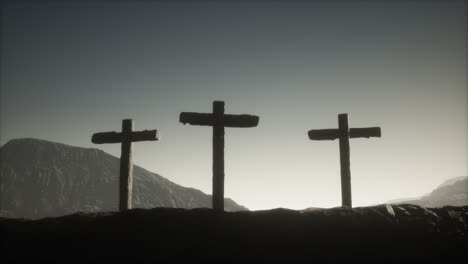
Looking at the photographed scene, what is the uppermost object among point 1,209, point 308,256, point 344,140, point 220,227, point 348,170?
point 344,140

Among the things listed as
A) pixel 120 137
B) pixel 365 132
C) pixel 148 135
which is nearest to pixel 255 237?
pixel 148 135

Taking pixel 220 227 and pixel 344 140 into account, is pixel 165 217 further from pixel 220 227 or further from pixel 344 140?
pixel 344 140

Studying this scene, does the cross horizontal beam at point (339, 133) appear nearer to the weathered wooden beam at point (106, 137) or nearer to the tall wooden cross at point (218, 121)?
the tall wooden cross at point (218, 121)

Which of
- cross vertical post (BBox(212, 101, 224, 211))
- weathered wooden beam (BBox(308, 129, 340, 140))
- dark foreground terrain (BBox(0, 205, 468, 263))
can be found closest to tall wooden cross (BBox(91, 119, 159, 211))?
cross vertical post (BBox(212, 101, 224, 211))

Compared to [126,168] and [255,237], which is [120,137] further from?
[255,237]

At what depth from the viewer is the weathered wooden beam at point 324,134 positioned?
10156 mm

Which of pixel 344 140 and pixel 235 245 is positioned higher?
pixel 344 140

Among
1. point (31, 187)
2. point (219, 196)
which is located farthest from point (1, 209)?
point (219, 196)

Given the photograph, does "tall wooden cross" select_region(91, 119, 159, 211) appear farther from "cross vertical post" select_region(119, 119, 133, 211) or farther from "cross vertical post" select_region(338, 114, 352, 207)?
"cross vertical post" select_region(338, 114, 352, 207)

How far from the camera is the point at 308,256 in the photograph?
412cm

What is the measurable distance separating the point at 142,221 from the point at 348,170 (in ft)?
22.4

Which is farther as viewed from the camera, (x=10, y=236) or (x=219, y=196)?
(x=219, y=196)

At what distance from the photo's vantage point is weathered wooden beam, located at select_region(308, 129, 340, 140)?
1016 cm

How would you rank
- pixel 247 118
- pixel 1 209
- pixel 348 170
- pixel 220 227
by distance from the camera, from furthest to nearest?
pixel 1 209 < pixel 348 170 < pixel 247 118 < pixel 220 227
